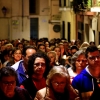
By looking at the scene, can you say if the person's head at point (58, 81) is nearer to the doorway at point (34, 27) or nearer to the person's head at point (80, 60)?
the person's head at point (80, 60)

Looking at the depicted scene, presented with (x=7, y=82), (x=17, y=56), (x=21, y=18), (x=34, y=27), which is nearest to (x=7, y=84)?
(x=7, y=82)

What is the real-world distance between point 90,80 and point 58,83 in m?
0.70

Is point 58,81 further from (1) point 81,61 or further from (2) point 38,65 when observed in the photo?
(1) point 81,61

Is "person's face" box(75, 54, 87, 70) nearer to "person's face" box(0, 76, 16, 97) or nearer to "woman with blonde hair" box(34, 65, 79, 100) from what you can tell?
"woman with blonde hair" box(34, 65, 79, 100)

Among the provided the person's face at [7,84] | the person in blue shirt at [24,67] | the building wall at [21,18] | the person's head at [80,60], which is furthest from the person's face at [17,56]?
the building wall at [21,18]

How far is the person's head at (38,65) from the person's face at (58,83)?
759mm

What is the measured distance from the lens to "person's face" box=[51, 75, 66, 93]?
186 inches

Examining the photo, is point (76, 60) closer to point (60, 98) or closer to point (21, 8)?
point (60, 98)

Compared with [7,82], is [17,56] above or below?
below

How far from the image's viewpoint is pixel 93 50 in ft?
18.1

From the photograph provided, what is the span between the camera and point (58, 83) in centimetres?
472

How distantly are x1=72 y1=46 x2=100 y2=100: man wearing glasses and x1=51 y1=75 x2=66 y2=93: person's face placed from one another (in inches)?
18.4

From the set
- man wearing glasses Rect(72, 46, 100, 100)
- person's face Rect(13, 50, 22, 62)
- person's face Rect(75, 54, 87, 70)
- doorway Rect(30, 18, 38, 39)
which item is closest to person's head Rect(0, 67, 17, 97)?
man wearing glasses Rect(72, 46, 100, 100)

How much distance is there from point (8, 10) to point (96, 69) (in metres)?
28.8
